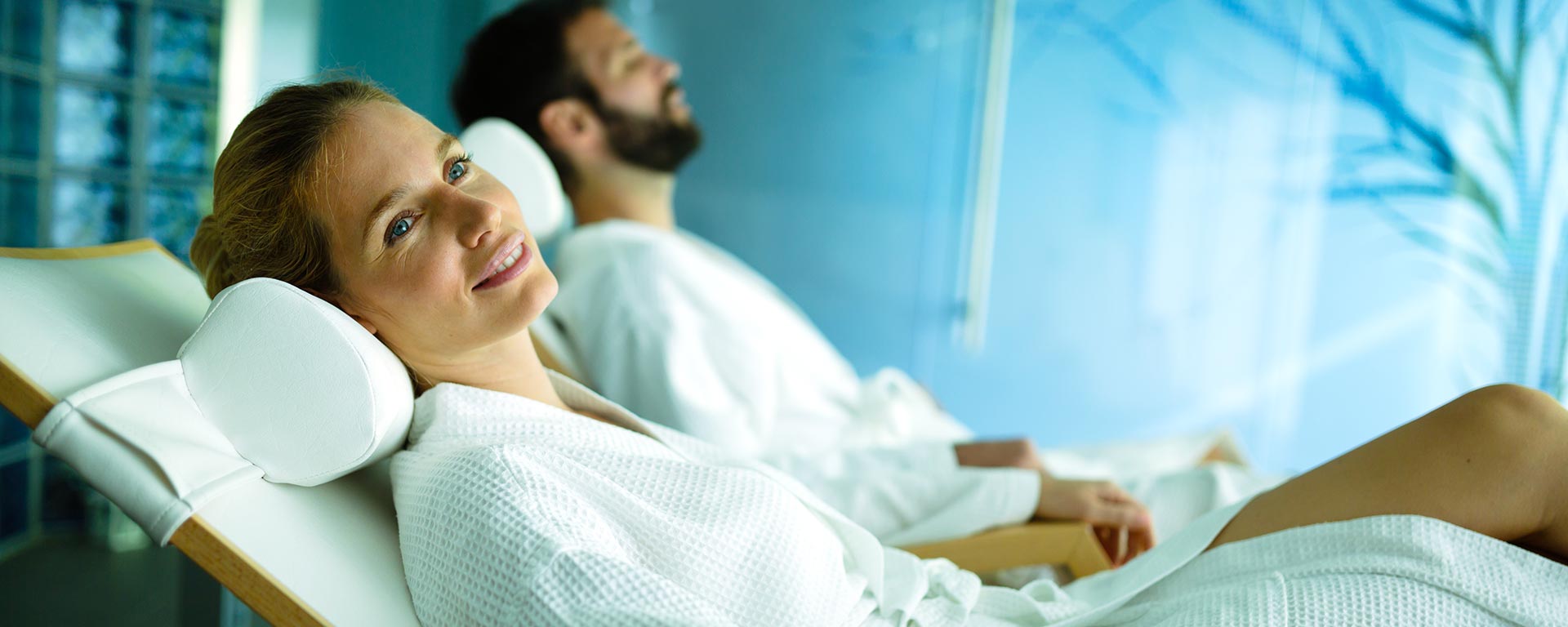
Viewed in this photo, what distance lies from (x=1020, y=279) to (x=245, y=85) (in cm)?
239

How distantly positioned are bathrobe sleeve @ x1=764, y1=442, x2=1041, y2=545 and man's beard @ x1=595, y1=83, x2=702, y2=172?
1.08 m

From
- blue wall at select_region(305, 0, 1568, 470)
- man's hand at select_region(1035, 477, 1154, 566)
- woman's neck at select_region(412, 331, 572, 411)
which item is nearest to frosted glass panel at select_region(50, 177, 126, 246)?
blue wall at select_region(305, 0, 1568, 470)

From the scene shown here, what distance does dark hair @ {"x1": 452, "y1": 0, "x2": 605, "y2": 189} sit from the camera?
2385 millimetres

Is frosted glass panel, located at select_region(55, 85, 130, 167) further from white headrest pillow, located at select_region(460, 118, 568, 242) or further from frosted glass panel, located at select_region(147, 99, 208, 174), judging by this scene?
white headrest pillow, located at select_region(460, 118, 568, 242)

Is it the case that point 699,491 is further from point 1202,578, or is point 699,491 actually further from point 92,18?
point 92,18

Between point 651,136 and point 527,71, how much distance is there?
1.04 feet

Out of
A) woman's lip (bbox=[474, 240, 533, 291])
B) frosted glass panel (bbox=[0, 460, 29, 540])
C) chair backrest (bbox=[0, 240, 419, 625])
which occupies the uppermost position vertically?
woman's lip (bbox=[474, 240, 533, 291])

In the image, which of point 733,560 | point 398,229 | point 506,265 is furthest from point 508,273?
point 733,560

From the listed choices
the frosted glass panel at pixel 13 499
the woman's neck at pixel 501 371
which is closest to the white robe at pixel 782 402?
the woman's neck at pixel 501 371

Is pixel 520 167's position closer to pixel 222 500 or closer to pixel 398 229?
pixel 398 229

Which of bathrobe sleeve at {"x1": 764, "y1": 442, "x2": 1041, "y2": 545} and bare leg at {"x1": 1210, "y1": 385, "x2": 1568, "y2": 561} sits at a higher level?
bare leg at {"x1": 1210, "y1": 385, "x2": 1568, "y2": 561}

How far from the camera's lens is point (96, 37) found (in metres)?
2.71

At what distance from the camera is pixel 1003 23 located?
A: 3223mm

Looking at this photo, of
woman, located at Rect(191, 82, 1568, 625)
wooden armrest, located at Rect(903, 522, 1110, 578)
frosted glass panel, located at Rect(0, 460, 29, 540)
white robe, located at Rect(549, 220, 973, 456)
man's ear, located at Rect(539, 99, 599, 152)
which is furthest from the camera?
frosted glass panel, located at Rect(0, 460, 29, 540)
